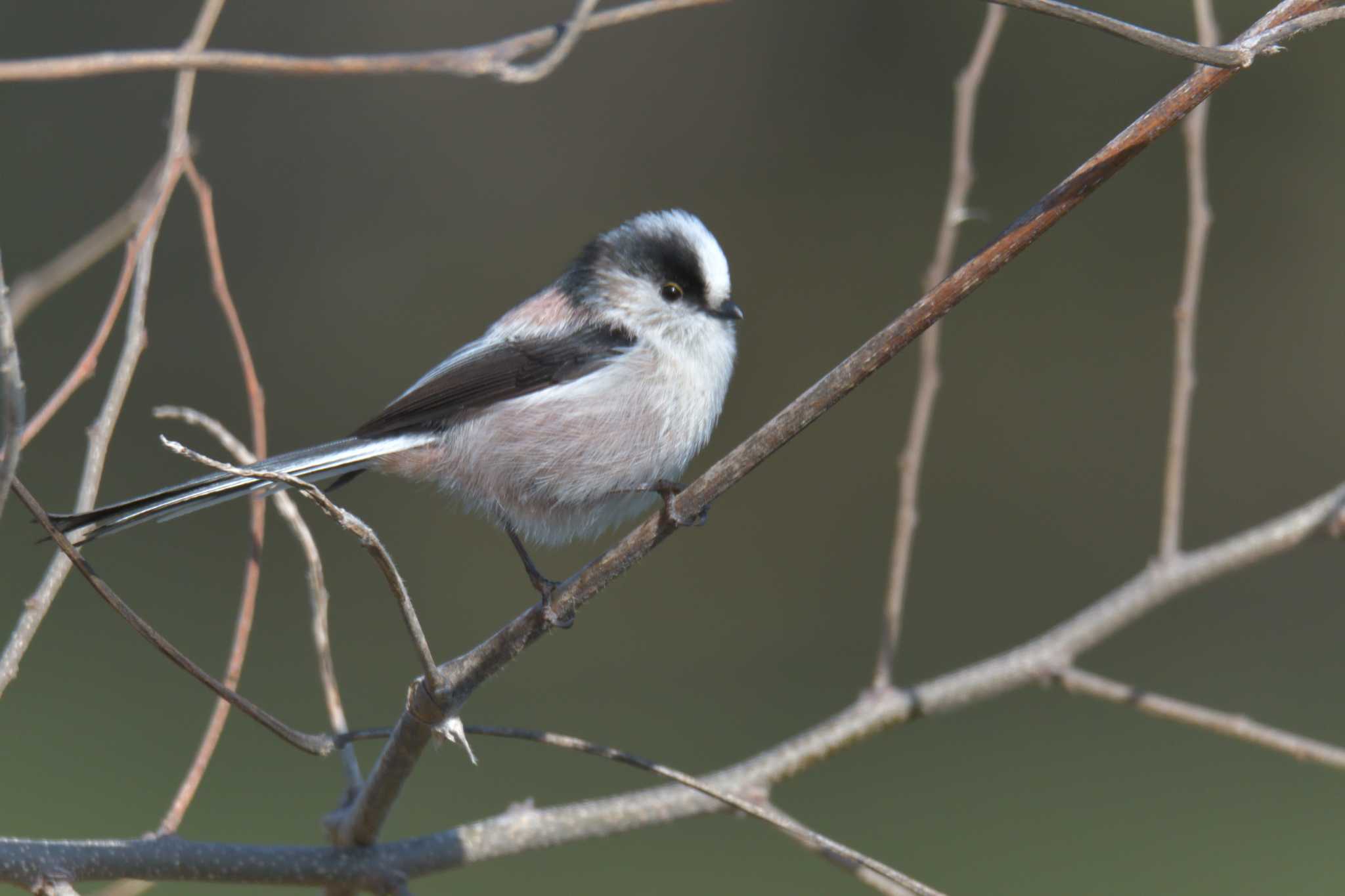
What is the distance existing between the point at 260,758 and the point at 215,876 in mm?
2306

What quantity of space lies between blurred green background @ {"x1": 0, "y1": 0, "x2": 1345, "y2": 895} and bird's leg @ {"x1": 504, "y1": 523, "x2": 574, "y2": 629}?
176 cm

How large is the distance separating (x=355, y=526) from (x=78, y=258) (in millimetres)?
287

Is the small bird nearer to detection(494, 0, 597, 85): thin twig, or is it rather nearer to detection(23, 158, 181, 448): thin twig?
detection(23, 158, 181, 448): thin twig

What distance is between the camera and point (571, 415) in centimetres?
162

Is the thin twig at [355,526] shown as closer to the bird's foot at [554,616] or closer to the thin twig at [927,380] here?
the bird's foot at [554,616]

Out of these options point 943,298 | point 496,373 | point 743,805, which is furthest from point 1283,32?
point 496,373

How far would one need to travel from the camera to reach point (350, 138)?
5109 millimetres

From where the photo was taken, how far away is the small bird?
1.60 m

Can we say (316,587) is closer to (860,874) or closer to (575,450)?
(575,450)

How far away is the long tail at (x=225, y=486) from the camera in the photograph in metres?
1.06

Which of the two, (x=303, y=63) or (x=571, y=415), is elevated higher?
(x=571, y=415)

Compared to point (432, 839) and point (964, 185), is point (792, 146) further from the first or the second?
point (432, 839)

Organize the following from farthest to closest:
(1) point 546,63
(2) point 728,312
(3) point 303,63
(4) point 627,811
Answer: (2) point 728,312 → (4) point 627,811 → (1) point 546,63 → (3) point 303,63

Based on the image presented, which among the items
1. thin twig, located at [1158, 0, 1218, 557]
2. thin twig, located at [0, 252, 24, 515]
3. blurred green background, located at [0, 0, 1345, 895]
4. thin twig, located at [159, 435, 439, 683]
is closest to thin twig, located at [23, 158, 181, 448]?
thin twig, located at [159, 435, 439, 683]
